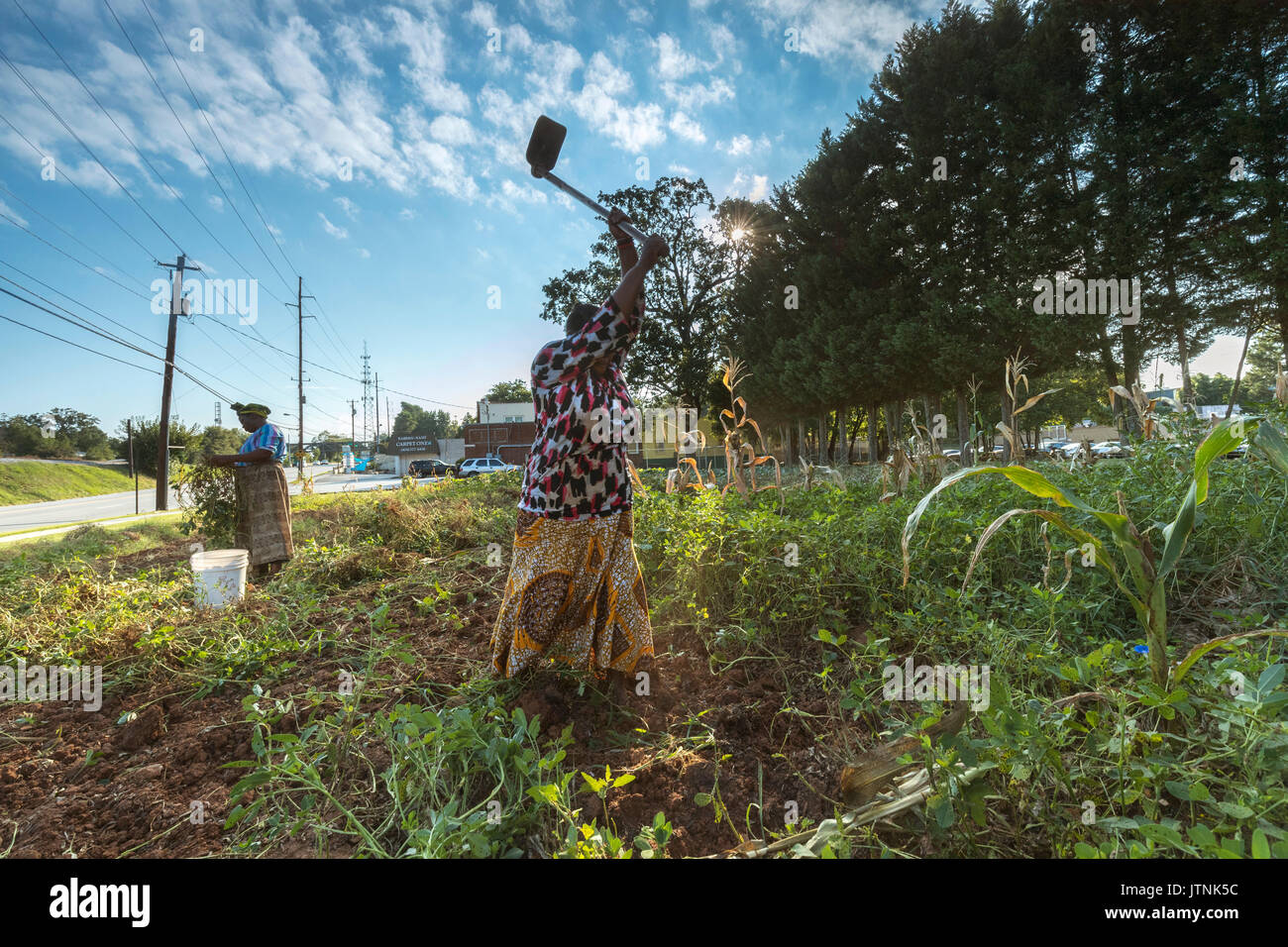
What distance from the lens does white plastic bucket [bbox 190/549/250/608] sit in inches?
147

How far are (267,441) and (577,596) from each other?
3795mm

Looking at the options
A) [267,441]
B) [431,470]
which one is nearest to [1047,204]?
[267,441]

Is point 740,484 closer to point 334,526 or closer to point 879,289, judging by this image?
point 334,526

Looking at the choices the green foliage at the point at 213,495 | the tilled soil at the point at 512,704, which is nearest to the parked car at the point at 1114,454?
the tilled soil at the point at 512,704

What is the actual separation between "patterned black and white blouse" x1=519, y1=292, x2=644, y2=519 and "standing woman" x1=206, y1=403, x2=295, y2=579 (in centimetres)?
350

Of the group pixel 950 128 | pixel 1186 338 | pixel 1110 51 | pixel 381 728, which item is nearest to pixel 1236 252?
pixel 1186 338

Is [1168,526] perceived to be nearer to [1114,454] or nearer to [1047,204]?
[1114,454]

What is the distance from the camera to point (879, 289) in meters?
16.6

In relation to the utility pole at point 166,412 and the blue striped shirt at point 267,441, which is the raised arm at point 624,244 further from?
the utility pole at point 166,412

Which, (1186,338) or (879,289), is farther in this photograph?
(879,289)

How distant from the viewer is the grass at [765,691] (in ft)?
4.33

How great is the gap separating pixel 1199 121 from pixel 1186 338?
4876 mm

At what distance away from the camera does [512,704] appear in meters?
2.28

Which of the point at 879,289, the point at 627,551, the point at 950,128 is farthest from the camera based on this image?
the point at 879,289
